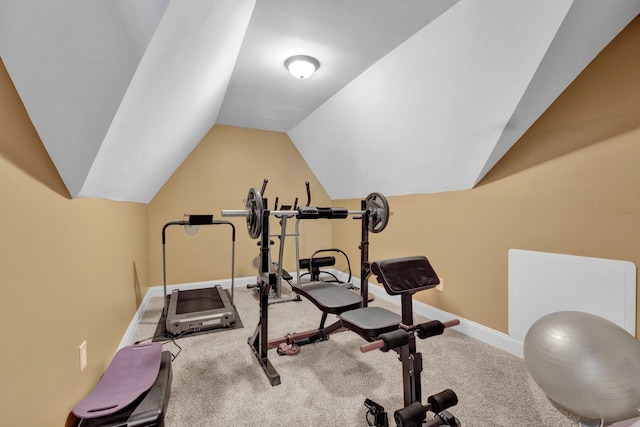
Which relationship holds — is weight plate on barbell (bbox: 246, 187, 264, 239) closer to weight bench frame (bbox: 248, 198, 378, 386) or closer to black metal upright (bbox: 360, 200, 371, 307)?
weight bench frame (bbox: 248, 198, 378, 386)

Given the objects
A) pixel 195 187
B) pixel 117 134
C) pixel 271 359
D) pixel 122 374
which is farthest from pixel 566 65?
pixel 195 187

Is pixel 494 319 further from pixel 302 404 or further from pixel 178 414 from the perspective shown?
pixel 178 414

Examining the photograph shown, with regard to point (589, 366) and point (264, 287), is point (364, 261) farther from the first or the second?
point (589, 366)

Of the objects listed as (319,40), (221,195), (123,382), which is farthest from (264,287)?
(221,195)

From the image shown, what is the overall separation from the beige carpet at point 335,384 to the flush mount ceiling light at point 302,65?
2.56 meters

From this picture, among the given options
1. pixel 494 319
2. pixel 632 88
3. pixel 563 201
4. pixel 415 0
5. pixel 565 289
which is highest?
pixel 415 0

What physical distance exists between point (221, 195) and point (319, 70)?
8.60 feet

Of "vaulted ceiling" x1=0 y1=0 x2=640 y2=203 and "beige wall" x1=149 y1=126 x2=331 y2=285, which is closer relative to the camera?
"vaulted ceiling" x1=0 y1=0 x2=640 y2=203

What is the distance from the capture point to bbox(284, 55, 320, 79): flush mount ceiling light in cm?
259

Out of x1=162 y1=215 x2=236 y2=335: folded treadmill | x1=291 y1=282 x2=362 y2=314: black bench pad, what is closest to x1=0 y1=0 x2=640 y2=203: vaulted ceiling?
x1=162 y1=215 x2=236 y2=335: folded treadmill

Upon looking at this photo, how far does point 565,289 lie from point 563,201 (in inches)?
25.0

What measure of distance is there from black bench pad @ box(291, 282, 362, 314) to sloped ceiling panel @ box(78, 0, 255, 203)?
5.55 ft

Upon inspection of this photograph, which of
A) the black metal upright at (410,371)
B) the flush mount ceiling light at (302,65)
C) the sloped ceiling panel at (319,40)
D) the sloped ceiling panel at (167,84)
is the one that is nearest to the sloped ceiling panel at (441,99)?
the sloped ceiling panel at (319,40)

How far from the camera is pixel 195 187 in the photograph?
14.4 feet
